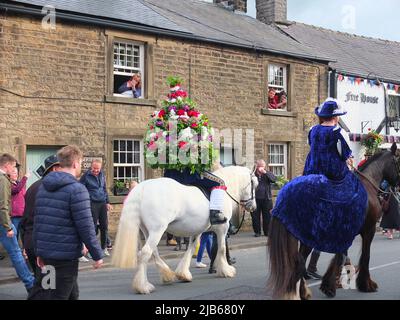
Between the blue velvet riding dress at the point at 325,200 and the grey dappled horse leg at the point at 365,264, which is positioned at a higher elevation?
the blue velvet riding dress at the point at 325,200

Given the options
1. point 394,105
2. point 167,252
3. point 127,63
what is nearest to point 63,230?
point 167,252

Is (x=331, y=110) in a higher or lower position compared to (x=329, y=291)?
higher

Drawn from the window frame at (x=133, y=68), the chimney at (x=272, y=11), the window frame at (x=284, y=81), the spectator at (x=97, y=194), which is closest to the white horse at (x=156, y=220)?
the spectator at (x=97, y=194)

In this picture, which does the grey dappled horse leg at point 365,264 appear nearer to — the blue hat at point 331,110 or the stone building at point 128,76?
the blue hat at point 331,110

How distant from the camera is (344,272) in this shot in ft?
25.9

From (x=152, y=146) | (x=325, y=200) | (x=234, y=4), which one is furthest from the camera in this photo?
(x=234, y=4)

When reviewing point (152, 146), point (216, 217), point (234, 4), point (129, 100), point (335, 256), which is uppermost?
point (234, 4)

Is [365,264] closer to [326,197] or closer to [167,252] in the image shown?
[326,197]

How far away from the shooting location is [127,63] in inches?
606

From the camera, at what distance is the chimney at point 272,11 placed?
899 inches

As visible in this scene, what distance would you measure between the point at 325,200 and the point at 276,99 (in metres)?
12.8

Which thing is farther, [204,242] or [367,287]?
[204,242]

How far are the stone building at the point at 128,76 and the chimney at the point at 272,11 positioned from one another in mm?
2820

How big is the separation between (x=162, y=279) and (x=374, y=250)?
5754 millimetres
